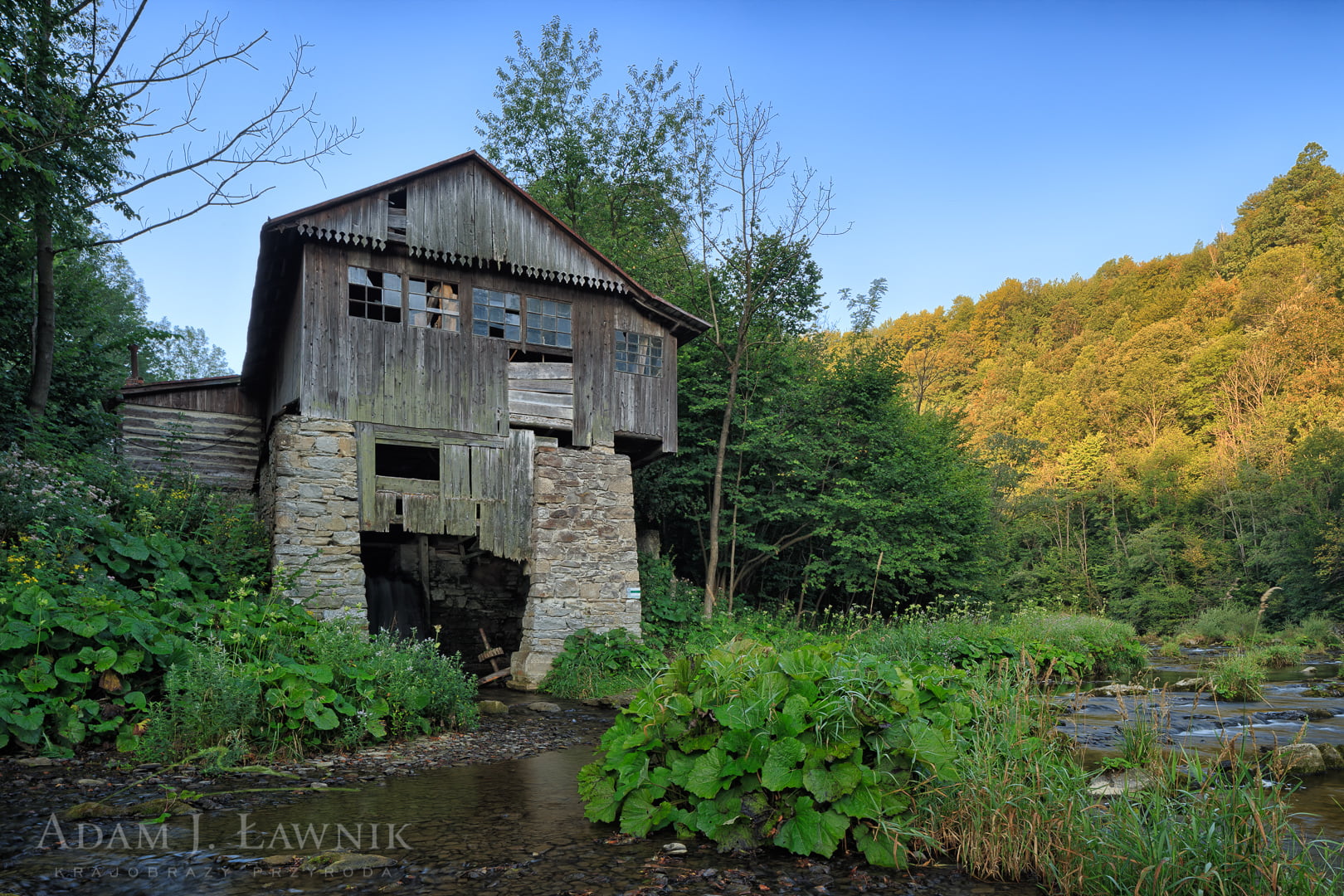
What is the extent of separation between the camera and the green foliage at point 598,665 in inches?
455

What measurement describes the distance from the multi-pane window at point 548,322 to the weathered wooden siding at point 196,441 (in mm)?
6131

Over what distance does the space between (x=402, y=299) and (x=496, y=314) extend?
153 centimetres

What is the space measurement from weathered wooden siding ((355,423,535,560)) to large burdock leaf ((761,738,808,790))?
8.88 m

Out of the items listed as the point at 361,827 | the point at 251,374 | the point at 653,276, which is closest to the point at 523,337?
the point at 251,374

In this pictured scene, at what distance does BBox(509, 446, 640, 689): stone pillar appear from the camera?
12.4 metres

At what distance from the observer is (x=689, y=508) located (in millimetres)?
18125

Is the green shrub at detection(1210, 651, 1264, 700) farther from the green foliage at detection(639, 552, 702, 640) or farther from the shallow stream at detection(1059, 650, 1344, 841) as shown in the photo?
the green foliage at detection(639, 552, 702, 640)

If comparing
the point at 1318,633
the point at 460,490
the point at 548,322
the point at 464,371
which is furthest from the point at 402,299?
the point at 1318,633

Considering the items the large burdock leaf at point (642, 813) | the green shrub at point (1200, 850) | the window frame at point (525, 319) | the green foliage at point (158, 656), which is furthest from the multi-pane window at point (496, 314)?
the green shrub at point (1200, 850)

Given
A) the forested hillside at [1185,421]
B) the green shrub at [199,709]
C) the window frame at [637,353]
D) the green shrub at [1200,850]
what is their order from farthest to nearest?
the forested hillside at [1185,421] < the window frame at [637,353] < the green shrub at [199,709] < the green shrub at [1200,850]

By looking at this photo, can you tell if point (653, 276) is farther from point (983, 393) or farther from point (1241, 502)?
point (983, 393)

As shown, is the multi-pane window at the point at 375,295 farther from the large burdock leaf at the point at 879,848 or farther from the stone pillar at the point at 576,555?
the large burdock leaf at the point at 879,848

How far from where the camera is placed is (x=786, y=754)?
4023mm

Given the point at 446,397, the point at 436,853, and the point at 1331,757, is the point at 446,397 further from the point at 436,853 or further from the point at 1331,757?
the point at 1331,757
